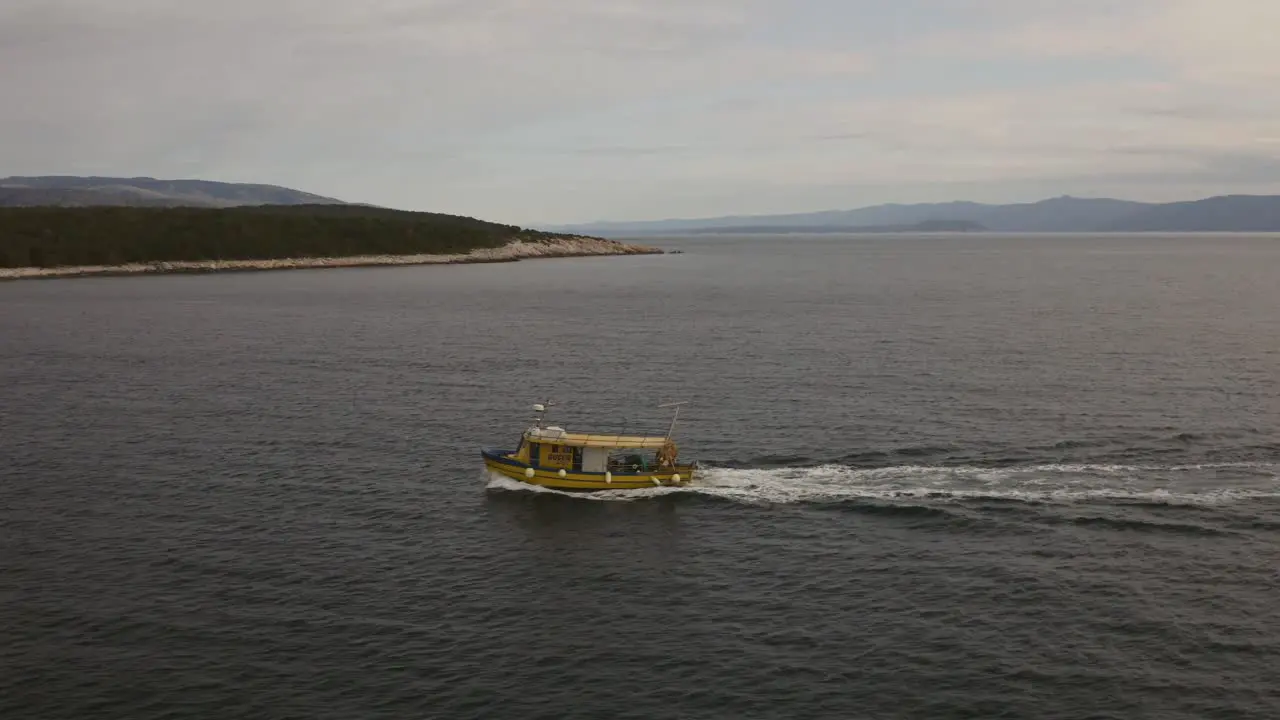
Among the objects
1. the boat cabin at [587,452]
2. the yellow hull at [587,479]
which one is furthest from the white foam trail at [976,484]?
the boat cabin at [587,452]

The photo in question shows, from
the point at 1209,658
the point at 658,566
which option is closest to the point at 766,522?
the point at 658,566

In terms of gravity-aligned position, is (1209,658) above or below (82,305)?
→ below

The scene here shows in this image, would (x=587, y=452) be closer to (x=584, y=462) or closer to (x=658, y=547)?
(x=584, y=462)

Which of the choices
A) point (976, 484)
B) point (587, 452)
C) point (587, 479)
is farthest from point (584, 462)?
point (976, 484)

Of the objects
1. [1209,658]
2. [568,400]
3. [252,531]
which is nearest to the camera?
[1209,658]

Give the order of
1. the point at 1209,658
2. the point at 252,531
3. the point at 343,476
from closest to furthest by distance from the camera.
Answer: the point at 1209,658, the point at 252,531, the point at 343,476

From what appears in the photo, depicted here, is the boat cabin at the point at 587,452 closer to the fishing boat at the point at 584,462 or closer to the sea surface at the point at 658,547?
the fishing boat at the point at 584,462

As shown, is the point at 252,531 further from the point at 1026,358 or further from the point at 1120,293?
the point at 1120,293
